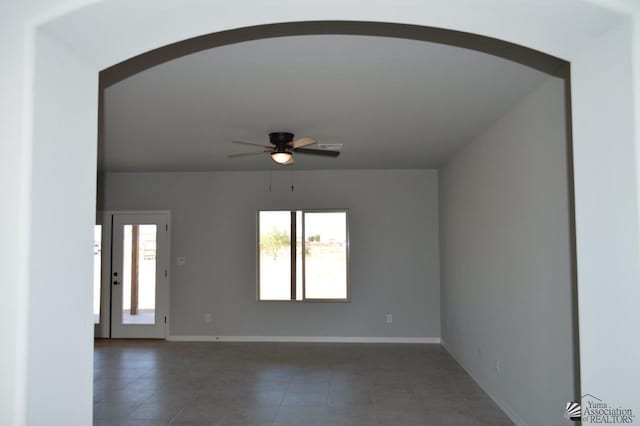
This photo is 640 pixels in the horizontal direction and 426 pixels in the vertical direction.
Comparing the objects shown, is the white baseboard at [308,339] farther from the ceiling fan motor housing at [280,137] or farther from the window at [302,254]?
the ceiling fan motor housing at [280,137]

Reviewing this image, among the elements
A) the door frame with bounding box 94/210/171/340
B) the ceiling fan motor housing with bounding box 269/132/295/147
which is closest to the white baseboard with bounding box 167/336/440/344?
the door frame with bounding box 94/210/171/340

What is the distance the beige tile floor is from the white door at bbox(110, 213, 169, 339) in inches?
17.0

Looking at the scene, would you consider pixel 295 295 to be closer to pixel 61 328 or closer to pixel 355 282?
pixel 355 282

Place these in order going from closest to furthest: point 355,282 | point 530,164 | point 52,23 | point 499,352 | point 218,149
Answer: point 52,23
point 530,164
point 499,352
point 218,149
point 355,282

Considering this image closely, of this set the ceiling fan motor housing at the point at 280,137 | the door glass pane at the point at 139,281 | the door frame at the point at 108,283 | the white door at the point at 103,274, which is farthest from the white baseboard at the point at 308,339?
the ceiling fan motor housing at the point at 280,137

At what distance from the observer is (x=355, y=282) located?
727 centimetres

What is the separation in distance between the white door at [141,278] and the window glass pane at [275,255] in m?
1.56

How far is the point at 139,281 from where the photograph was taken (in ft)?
24.5

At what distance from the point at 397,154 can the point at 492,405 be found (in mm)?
3127

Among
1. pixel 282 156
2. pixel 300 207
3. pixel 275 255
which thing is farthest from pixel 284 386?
pixel 300 207

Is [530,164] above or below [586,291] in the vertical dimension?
above

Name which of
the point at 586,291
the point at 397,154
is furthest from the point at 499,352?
the point at 586,291

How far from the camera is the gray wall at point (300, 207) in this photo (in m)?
7.21

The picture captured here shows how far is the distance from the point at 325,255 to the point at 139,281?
3035mm
